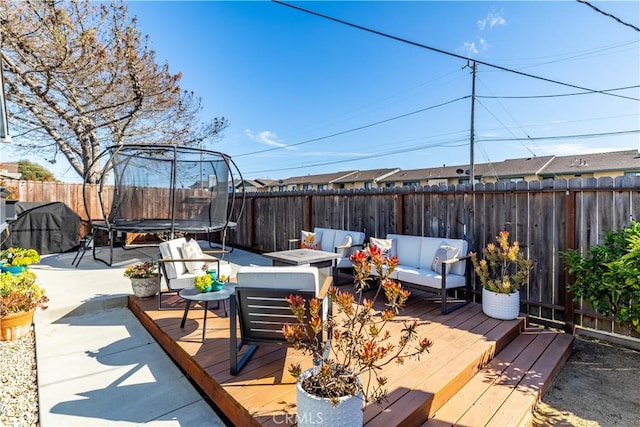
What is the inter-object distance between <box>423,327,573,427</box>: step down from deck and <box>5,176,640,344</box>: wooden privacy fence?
0.56m

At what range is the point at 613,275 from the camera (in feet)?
9.45

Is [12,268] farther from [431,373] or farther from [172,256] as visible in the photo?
[431,373]

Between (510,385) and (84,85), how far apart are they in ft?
35.0

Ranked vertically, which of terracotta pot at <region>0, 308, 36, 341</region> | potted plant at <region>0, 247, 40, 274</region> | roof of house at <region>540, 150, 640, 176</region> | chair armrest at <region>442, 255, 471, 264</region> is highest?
roof of house at <region>540, 150, 640, 176</region>

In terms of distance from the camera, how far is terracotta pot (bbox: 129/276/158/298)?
Answer: 4047mm

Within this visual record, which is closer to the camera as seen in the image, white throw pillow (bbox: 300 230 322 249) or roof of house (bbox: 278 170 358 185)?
white throw pillow (bbox: 300 230 322 249)

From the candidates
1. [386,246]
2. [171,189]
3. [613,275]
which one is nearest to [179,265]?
[386,246]

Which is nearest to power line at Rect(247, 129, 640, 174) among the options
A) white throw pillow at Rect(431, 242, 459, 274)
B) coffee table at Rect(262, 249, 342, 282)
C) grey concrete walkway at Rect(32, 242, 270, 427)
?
white throw pillow at Rect(431, 242, 459, 274)

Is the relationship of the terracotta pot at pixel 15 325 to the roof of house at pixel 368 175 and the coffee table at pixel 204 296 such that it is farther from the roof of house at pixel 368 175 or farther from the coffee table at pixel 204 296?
the roof of house at pixel 368 175

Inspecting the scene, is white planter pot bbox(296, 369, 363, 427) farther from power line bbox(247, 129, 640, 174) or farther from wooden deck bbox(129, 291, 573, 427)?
power line bbox(247, 129, 640, 174)

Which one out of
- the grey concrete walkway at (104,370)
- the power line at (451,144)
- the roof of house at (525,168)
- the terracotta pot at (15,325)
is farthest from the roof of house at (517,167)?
the terracotta pot at (15,325)

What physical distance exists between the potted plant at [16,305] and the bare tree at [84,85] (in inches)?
190

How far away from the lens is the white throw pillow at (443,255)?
3996 millimetres

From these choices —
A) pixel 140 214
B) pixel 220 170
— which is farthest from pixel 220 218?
pixel 140 214
